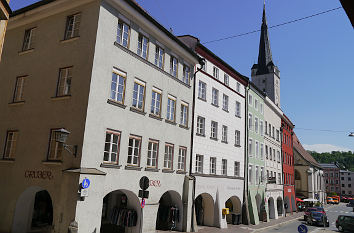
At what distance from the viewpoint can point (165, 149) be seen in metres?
19.9

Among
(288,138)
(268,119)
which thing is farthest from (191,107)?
(288,138)

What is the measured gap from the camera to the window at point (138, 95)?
1761cm

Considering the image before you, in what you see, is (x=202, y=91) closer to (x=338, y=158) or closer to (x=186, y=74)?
(x=186, y=74)

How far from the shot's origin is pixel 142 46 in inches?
728

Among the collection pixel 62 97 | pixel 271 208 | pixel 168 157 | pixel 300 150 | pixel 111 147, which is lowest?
pixel 271 208

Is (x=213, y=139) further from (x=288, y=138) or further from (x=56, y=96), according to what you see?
(x=288, y=138)

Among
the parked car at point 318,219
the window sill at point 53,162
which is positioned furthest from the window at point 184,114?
the parked car at point 318,219

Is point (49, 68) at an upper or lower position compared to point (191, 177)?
upper

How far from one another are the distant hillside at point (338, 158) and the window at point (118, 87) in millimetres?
191322

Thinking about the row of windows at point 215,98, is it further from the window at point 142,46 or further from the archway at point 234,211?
the archway at point 234,211

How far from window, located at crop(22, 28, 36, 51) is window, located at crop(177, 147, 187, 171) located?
12098 millimetres

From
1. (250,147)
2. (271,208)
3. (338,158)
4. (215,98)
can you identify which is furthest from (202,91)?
(338,158)

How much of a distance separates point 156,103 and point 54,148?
23.1 ft

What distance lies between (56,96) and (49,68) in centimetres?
198
